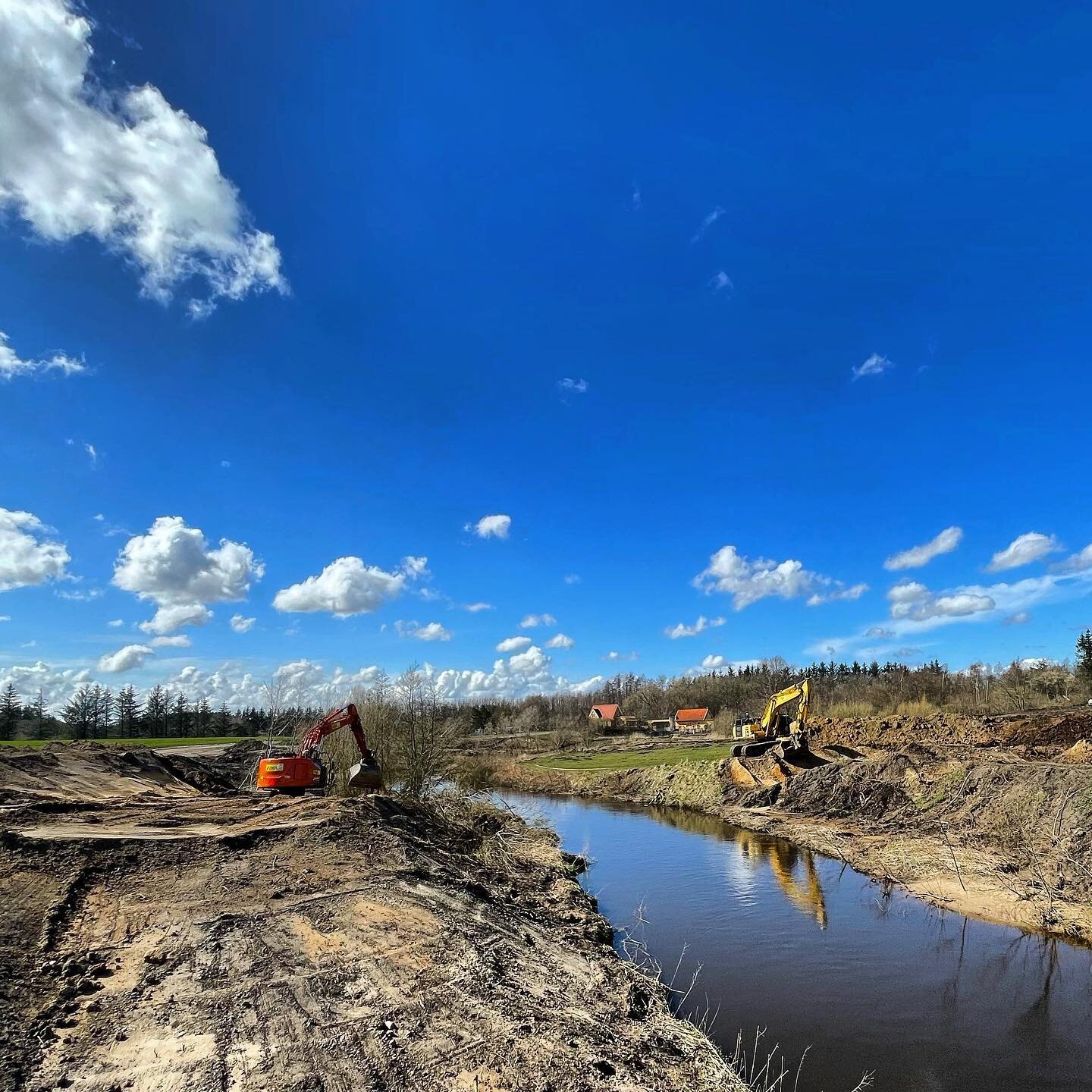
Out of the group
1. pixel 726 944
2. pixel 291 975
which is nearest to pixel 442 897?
pixel 291 975

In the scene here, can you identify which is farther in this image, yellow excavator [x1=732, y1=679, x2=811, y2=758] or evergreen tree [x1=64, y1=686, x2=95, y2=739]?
evergreen tree [x1=64, y1=686, x2=95, y2=739]

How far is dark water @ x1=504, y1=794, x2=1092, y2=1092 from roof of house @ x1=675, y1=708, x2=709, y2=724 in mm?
72619

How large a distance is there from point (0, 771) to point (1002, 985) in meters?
26.1

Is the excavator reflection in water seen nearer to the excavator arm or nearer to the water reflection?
the water reflection

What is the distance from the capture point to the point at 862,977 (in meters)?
11.2

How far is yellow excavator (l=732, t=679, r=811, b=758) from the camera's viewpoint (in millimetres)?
30891

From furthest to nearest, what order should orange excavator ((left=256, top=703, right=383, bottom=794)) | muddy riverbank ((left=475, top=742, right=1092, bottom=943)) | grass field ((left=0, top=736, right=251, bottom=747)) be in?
grass field ((left=0, top=736, right=251, bottom=747))
orange excavator ((left=256, top=703, right=383, bottom=794))
muddy riverbank ((left=475, top=742, right=1092, bottom=943))

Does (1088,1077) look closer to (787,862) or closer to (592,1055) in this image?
(592,1055)

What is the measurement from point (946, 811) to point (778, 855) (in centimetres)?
534

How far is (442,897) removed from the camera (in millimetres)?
10734

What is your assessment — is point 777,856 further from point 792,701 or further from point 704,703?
point 704,703

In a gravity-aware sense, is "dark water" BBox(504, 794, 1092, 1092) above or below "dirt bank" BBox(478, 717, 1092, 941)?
below

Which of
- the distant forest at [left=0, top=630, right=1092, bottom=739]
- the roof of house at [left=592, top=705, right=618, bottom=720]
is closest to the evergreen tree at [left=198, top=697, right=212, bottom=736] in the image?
the distant forest at [left=0, top=630, right=1092, bottom=739]

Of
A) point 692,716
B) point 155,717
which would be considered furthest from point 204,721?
point 692,716
